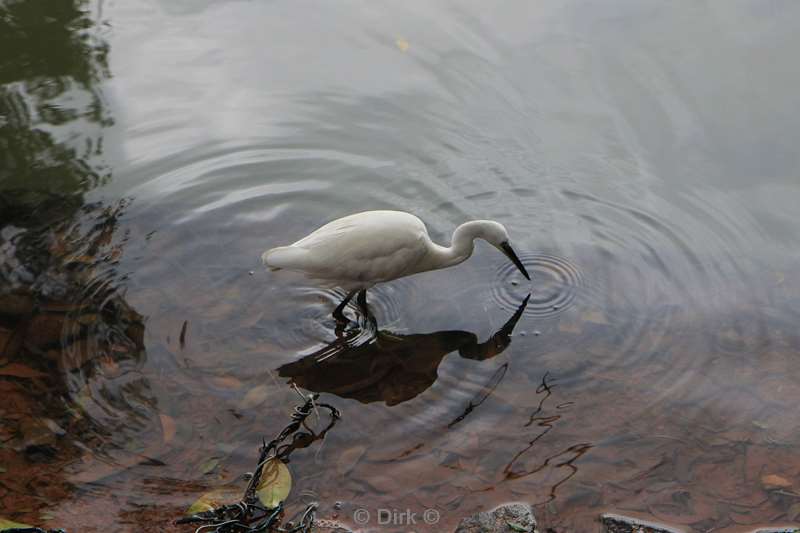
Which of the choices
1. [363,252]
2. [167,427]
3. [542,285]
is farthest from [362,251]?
[167,427]

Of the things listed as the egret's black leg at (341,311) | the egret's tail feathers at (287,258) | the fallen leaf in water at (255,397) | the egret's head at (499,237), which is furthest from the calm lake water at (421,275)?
the egret's tail feathers at (287,258)

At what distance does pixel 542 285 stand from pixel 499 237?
1.64 feet

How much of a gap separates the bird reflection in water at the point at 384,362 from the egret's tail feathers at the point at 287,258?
1.66 ft

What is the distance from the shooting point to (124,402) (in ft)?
14.7

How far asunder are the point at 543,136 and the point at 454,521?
375 cm

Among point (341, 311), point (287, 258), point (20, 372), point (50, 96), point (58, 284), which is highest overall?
point (287, 258)

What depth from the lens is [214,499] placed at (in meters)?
3.86

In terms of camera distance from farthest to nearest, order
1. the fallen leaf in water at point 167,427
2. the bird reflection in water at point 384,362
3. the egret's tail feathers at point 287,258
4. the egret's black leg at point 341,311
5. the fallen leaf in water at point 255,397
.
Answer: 1. the egret's black leg at point 341,311
2. the egret's tail feathers at point 287,258
3. the bird reflection in water at point 384,362
4. the fallen leaf in water at point 255,397
5. the fallen leaf in water at point 167,427

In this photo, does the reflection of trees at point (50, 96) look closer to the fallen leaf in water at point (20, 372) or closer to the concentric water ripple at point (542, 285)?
the fallen leaf in water at point (20, 372)

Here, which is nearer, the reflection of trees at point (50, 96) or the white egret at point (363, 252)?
the white egret at point (363, 252)

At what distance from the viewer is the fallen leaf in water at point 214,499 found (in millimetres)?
3770

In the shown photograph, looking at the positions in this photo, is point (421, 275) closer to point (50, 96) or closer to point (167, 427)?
point (167, 427)

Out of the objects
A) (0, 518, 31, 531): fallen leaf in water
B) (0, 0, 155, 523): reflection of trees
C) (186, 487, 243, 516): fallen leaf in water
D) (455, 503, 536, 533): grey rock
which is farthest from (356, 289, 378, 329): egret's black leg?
(0, 518, 31, 531): fallen leaf in water

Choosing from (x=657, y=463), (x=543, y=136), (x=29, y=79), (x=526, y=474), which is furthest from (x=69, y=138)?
(x=657, y=463)
